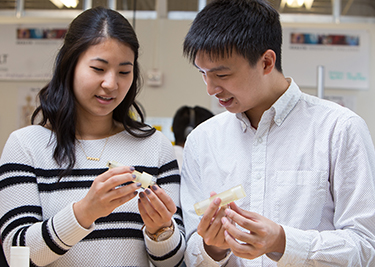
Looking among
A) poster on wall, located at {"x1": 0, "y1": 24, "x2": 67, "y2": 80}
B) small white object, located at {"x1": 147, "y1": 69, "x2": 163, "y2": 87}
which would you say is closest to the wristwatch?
small white object, located at {"x1": 147, "y1": 69, "x2": 163, "y2": 87}

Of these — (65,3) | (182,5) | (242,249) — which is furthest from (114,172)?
(182,5)

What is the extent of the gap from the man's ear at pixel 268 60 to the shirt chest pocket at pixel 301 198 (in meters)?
0.31

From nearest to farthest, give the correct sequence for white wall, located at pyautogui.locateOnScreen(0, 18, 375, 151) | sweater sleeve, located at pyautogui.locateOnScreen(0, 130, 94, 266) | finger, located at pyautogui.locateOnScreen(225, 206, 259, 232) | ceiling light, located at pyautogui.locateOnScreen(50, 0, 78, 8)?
finger, located at pyautogui.locateOnScreen(225, 206, 259, 232) < sweater sleeve, located at pyautogui.locateOnScreen(0, 130, 94, 266) < ceiling light, located at pyautogui.locateOnScreen(50, 0, 78, 8) < white wall, located at pyautogui.locateOnScreen(0, 18, 375, 151)

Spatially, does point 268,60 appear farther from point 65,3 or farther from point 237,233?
point 65,3

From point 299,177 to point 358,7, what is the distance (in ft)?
10.9

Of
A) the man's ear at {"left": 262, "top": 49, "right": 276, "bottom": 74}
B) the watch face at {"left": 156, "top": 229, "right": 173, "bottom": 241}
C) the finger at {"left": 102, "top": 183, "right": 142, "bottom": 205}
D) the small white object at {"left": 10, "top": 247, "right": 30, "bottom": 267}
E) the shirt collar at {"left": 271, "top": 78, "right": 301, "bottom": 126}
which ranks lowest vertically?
the watch face at {"left": 156, "top": 229, "right": 173, "bottom": 241}

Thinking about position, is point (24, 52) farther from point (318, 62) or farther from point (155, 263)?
point (155, 263)

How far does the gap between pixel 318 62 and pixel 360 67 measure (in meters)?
0.39

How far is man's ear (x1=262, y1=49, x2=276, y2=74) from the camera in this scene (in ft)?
3.81

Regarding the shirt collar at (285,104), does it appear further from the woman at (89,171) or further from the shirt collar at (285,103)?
the woman at (89,171)

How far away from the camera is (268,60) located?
1.17 m

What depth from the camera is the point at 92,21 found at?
1.27m

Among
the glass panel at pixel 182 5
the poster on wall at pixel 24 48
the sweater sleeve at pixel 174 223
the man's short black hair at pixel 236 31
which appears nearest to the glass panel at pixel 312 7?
the glass panel at pixel 182 5

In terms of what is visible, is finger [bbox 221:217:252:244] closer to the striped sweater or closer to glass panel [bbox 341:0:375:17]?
the striped sweater
